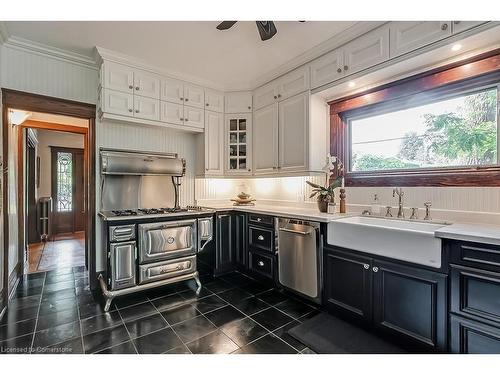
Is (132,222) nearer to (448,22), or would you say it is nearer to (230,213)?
(230,213)

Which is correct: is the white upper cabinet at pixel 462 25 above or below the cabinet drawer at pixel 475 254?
above

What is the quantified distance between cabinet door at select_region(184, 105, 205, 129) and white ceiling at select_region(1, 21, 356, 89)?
0.49 meters

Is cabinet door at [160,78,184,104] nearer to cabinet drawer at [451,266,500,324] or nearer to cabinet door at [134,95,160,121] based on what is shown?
cabinet door at [134,95,160,121]

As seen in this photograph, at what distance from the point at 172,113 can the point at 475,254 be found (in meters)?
3.11

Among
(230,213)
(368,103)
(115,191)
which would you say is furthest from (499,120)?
(115,191)

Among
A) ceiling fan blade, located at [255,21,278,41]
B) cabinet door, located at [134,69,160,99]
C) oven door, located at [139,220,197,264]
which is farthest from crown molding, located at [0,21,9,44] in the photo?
ceiling fan blade, located at [255,21,278,41]

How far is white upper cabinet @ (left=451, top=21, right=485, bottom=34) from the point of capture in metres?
1.64

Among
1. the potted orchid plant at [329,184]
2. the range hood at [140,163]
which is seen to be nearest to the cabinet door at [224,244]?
the range hood at [140,163]

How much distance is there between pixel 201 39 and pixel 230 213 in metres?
1.99

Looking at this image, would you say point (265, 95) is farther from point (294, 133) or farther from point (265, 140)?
point (294, 133)

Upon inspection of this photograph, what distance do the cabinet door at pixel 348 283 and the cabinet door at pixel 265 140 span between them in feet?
4.58

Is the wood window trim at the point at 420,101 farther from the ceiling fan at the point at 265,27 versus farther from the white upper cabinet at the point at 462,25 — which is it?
the ceiling fan at the point at 265,27

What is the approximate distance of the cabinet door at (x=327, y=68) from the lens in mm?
2438

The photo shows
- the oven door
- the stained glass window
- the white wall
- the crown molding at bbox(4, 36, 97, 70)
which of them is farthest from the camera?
the stained glass window
